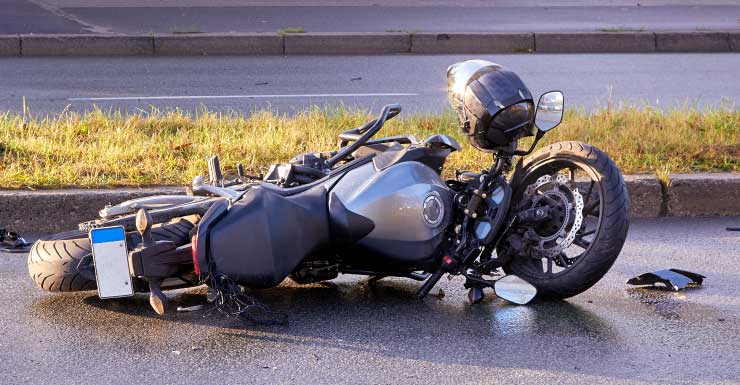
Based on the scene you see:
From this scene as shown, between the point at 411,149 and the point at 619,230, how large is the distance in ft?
2.88

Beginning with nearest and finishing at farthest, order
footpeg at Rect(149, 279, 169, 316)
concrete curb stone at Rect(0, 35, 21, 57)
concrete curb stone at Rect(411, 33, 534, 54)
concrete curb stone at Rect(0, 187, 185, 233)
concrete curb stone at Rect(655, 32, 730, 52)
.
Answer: footpeg at Rect(149, 279, 169, 316) → concrete curb stone at Rect(0, 187, 185, 233) → concrete curb stone at Rect(0, 35, 21, 57) → concrete curb stone at Rect(411, 33, 534, 54) → concrete curb stone at Rect(655, 32, 730, 52)

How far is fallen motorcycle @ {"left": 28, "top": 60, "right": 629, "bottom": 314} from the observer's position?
4.15 meters

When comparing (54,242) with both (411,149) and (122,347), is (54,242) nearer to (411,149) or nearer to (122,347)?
(122,347)

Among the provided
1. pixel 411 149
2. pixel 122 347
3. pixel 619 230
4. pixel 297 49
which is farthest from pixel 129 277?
pixel 297 49

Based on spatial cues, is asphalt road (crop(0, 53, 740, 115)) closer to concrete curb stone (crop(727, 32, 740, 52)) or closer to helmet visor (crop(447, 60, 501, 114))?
concrete curb stone (crop(727, 32, 740, 52))

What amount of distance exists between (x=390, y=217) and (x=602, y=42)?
33.2 feet

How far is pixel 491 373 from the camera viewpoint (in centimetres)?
373

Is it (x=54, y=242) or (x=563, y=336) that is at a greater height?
(x=54, y=242)

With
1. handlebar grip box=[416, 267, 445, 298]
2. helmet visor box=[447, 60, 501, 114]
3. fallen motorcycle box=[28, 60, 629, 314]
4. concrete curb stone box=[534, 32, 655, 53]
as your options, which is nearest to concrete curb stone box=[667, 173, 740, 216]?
fallen motorcycle box=[28, 60, 629, 314]

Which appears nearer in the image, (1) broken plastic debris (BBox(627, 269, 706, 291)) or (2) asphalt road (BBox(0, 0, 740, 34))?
(1) broken plastic debris (BBox(627, 269, 706, 291))

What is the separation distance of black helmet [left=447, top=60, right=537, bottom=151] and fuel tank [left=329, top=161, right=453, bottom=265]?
31 centimetres

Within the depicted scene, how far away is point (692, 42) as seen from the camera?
553 inches

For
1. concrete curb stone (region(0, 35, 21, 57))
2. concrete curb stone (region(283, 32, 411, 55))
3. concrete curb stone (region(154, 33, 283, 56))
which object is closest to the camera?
concrete curb stone (region(0, 35, 21, 57))

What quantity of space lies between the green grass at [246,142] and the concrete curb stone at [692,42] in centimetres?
644
